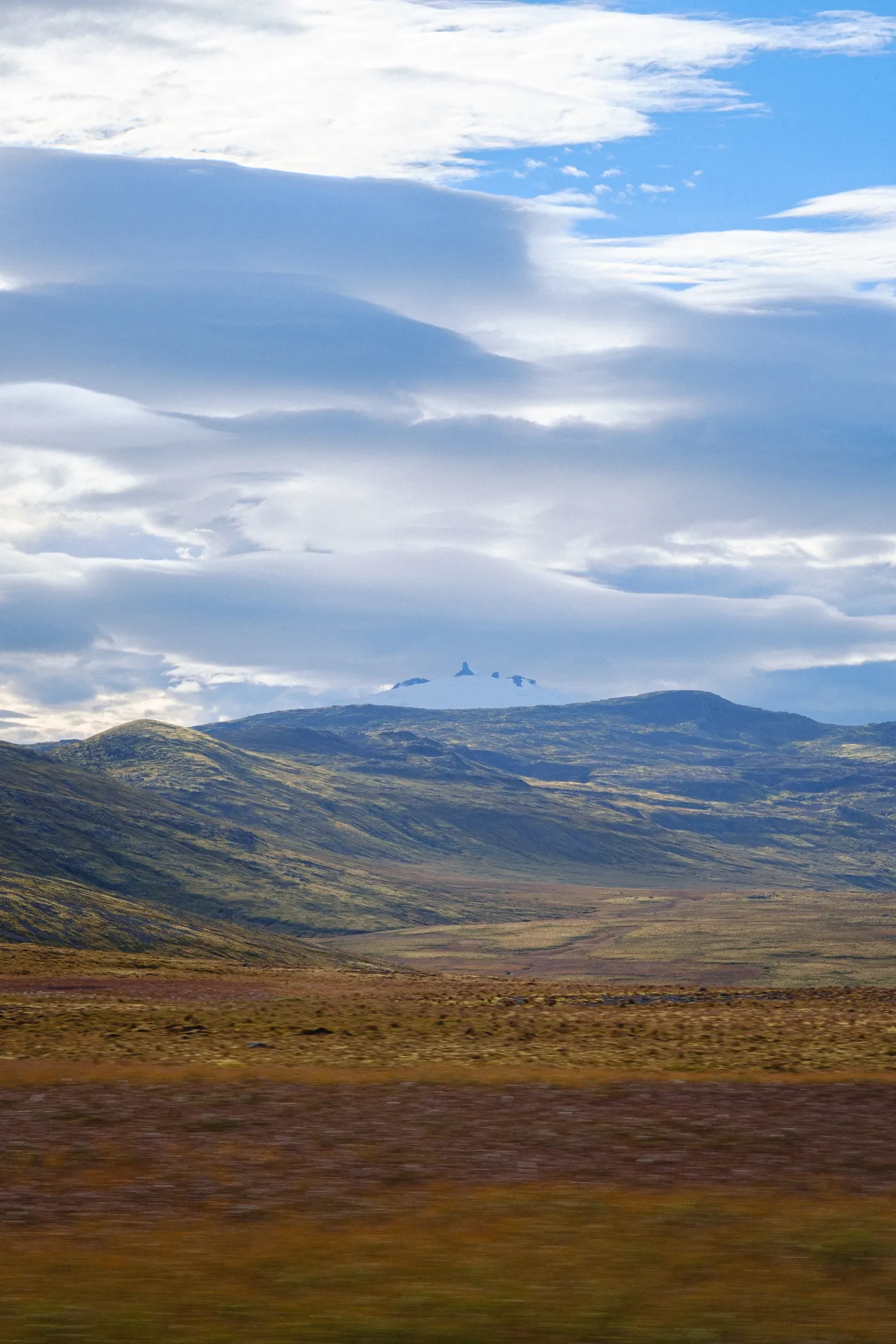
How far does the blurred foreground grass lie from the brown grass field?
1.9 inches

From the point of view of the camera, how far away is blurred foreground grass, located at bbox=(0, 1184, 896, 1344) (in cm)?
1264

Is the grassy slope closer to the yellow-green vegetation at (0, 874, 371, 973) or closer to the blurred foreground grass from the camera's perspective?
the yellow-green vegetation at (0, 874, 371, 973)

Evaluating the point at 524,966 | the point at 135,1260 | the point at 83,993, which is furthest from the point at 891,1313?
the point at 524,966

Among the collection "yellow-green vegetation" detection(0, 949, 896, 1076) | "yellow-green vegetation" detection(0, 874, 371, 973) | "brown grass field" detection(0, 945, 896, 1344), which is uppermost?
"brown grass field" detection(0, 945, 896, 1344)

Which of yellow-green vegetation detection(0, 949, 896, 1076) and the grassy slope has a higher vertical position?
yellow-green vegetation detection(0, 949, 896, 1076)

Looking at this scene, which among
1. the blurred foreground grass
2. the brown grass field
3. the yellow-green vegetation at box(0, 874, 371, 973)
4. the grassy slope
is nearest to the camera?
the blurred foreground grass

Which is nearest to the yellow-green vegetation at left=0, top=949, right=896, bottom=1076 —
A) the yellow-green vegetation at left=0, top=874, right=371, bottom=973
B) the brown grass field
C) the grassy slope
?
the brown grass field

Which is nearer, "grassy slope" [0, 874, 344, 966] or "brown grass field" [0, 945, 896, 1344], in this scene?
"brown grass field" [0, 945, 896, 1344]

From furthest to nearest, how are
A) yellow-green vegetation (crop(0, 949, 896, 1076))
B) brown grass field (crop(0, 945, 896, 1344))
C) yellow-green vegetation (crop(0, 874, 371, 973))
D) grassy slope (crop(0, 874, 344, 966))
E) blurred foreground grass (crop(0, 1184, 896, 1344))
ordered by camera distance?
yellow-green vegetation (crop(0, 874, 371, 973)) → grassy slope (crop(0, 874, 344, 966)) → yellow-green vegetation (crop(0, 949, 896, 1076)) → brown grass field (crop(0, 945, 896, 1344)) → blurred foreground grass (crop(0, 1184, 896, 1344))

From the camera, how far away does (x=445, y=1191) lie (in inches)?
737

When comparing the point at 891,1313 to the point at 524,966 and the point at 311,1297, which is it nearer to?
the point at 311,1297

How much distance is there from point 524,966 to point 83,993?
389ft

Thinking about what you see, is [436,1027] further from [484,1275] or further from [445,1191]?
[484,1275]

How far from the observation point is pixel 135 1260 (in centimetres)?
1505
